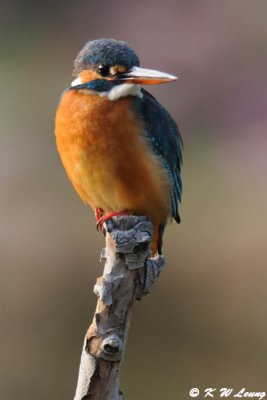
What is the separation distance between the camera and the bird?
144 inches

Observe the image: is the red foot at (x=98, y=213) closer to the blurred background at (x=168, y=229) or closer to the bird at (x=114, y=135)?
the bird at (x=114, y=135)

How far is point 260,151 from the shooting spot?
7711 mm

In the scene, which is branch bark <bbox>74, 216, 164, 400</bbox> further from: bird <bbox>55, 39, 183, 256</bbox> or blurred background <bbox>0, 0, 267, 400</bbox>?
blurred background <bbox>0, 0, 267, 400</bbox>

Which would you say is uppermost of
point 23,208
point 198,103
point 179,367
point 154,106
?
point 154,106

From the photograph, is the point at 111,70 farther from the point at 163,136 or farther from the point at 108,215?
the point at 108,215

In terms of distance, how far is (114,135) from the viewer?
366 centimetres

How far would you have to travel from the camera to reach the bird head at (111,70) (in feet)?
12.1

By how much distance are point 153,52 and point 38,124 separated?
1.20 meters

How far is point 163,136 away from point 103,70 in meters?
0.30

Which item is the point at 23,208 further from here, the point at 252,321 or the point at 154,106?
the point at 154,106

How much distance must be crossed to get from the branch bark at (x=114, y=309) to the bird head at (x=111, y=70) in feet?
2.16

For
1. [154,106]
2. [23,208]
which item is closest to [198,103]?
[23,208]

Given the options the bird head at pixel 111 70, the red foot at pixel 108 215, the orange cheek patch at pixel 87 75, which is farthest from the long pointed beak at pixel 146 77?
the red foot at pixel 108 215

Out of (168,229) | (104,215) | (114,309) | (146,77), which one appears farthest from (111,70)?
(168,229)
